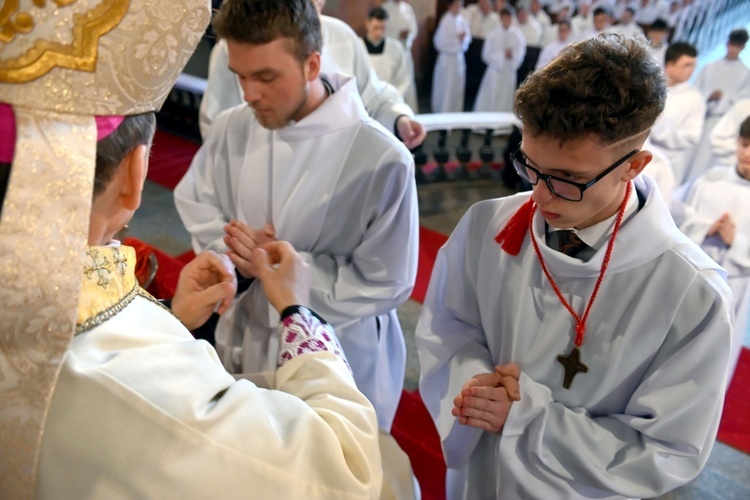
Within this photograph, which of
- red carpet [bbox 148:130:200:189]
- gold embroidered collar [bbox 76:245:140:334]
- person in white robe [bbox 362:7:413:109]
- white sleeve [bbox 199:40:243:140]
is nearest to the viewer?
gold embroidered collar [bbox 76:245:140:334]

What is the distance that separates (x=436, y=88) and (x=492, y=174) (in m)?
4.86

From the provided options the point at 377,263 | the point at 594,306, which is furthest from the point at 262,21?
the point at 594,306

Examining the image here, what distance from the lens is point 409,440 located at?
119 inches

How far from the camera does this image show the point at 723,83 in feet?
21.2

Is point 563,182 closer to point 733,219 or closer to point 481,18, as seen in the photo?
point 733,219

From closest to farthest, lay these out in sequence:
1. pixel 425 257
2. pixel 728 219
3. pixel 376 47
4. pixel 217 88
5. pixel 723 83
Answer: pixel 728 219 → pixel 217 88 → pixel 425 257 → pixel 723 83 → pixel 376 47

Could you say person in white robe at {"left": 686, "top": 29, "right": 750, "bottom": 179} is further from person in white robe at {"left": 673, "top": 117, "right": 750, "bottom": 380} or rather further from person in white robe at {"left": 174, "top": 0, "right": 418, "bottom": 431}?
person in white robe at {"left": 174, "top": 0, "right": 418, "bottom": 431}

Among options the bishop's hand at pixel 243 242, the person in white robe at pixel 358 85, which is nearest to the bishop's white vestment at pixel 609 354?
the bishop's hand at pixel 243 242

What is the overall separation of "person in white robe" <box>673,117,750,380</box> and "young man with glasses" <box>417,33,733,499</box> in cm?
186

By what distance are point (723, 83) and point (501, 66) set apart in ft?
14.8

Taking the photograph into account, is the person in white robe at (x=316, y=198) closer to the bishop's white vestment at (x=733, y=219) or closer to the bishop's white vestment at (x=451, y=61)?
the bishop's white vestment at (x=733, y=219)

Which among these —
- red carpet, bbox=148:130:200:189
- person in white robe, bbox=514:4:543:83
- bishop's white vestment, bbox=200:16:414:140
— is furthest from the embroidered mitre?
person in white robe, bbox=514:4:543:83

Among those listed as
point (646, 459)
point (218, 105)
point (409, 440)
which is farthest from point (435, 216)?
point (646, 459)

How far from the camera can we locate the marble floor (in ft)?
9.38
